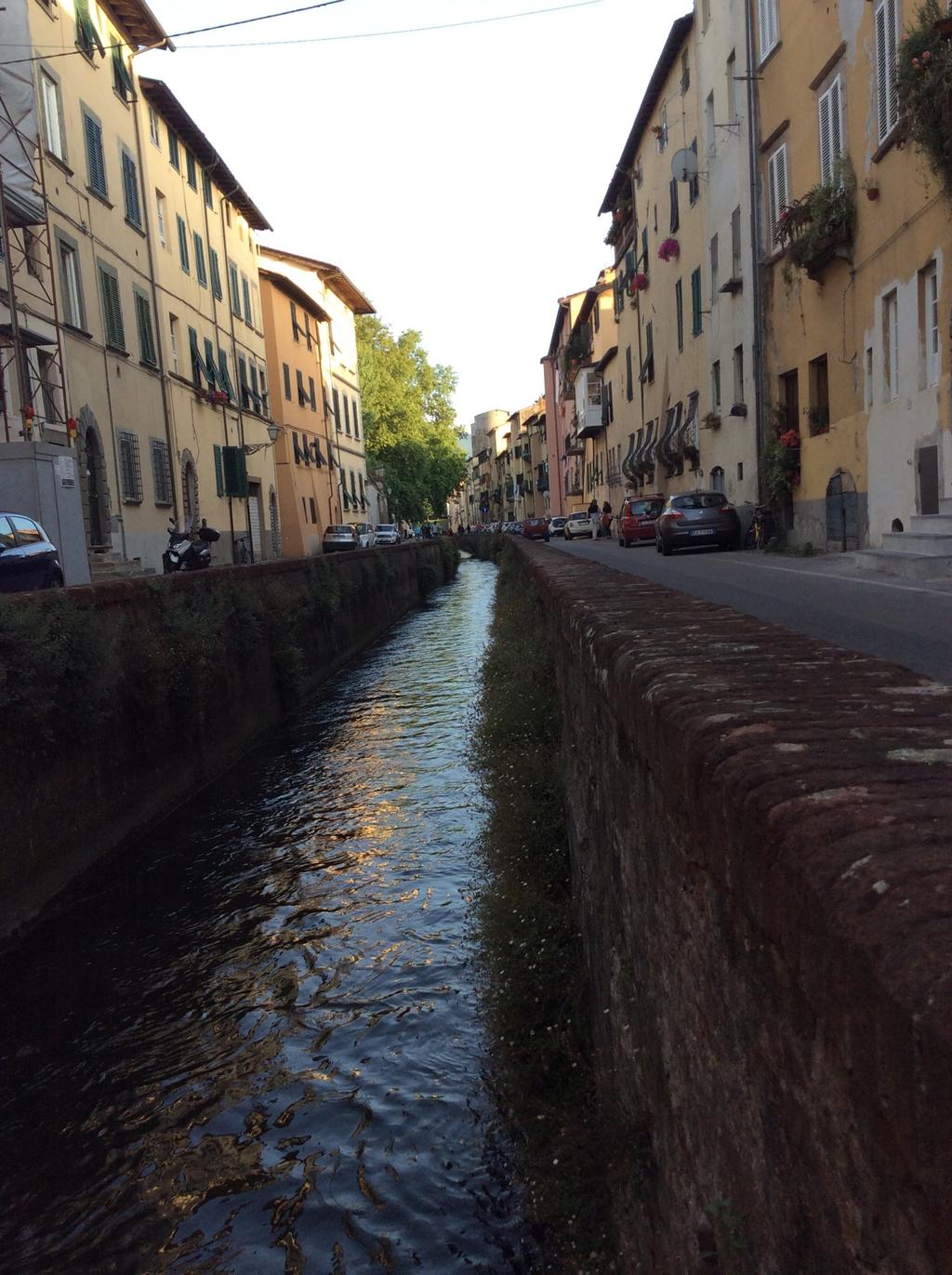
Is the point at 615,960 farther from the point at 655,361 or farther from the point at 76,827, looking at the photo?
the point at 655,361

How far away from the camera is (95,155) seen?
2191cm

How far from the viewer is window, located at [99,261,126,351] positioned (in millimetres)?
21984

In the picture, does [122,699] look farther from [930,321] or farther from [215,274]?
[215,274]

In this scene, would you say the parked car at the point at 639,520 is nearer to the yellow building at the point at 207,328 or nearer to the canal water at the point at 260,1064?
the yellow building at the point at 207,328

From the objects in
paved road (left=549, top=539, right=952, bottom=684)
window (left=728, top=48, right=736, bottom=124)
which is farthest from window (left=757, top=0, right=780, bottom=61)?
paved road (left=549, top=539, right=952, bottom=684)

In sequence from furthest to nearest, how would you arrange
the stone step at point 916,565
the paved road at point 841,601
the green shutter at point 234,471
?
1. the green shutter at point 234,471
2. the stone step at point 916,565
3. the paved road at point 841,601

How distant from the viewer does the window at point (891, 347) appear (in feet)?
48.3

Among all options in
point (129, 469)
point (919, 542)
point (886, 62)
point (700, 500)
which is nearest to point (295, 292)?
point (129, 469)

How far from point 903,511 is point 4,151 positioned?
15.6 meters

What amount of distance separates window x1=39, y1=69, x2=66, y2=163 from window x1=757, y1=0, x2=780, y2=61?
1350 centimetres

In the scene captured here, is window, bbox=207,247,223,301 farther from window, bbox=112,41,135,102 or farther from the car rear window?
the car rear window

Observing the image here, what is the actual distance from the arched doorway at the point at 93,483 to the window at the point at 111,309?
2.43 meters

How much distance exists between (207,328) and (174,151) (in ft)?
15.6

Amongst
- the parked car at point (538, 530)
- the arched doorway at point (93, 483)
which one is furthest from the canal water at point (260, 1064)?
the parked car at point (538, 530)
